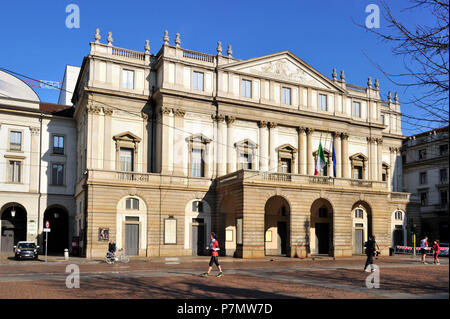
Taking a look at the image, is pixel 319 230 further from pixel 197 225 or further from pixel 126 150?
pixel 126 150

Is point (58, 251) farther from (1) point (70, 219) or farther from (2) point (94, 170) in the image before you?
(2) point (94, 170)

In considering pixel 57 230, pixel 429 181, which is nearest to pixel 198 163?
pixel 57 230

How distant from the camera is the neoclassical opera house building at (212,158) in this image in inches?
1593

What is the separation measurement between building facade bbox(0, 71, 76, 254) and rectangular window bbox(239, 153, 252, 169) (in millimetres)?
17699

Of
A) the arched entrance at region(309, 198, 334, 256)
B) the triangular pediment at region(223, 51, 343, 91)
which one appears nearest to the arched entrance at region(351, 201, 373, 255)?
the arched entrance at region(309, 198, 334, 256)

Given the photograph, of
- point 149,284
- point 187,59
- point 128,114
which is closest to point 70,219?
point 128,114

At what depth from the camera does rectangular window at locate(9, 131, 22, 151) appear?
160 ft

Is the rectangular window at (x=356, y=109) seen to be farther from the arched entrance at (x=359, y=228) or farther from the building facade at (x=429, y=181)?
the building facade at (x=429, y=181)

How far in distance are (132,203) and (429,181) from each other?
42.3 meters

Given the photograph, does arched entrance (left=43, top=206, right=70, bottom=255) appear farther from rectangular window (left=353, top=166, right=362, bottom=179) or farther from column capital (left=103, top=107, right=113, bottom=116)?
rectangular window (left=353, top=166, right=362, bottom=179)

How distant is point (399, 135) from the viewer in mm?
60094

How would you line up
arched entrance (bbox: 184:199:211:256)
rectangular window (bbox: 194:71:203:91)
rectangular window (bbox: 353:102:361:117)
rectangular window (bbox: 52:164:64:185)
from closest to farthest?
arched entrance (bbox: 184:199:211:256) < rectangular window (bbox: 194:71:203:91) < rectangular window (bbox: 52:164:64:185) < rectangular window (bbox: 353:102:361:117)
